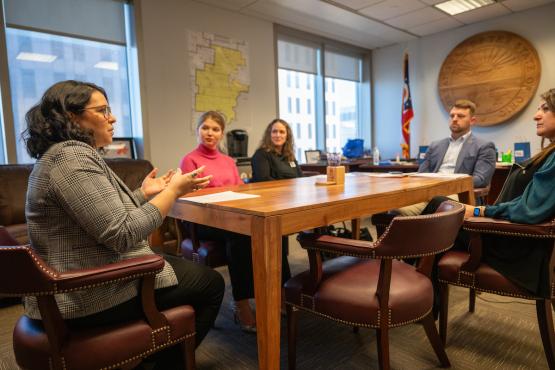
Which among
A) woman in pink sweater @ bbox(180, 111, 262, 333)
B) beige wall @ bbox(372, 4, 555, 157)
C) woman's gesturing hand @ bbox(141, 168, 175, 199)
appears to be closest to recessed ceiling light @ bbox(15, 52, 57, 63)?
woman in pink sweater @ bbox(180, 111, 262, 333)

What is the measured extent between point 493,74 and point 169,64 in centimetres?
399

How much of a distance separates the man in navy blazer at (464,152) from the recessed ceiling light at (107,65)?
3102 mm

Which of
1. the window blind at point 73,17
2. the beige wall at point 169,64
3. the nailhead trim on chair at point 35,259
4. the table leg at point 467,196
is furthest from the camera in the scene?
the beige wall at point 169,64

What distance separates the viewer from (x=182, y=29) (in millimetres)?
3814

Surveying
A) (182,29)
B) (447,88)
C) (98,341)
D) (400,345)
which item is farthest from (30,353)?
(447,88)

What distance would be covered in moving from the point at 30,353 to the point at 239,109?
365 cm

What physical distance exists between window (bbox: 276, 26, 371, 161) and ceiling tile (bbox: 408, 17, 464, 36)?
38.6 inches

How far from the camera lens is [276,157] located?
9.18 feet

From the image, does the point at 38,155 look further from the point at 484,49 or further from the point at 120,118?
the point at 484,49

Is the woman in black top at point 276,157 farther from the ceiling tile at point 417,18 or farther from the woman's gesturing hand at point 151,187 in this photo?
the ceiling tile at point 417,18

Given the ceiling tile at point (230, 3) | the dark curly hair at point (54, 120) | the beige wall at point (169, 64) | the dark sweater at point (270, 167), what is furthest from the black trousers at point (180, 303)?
the ceiling tile at point (230, 3)

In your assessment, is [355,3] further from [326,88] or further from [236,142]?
[236,142]

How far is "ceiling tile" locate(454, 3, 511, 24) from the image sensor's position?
430 centimetres

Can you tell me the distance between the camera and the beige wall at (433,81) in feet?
14.1
